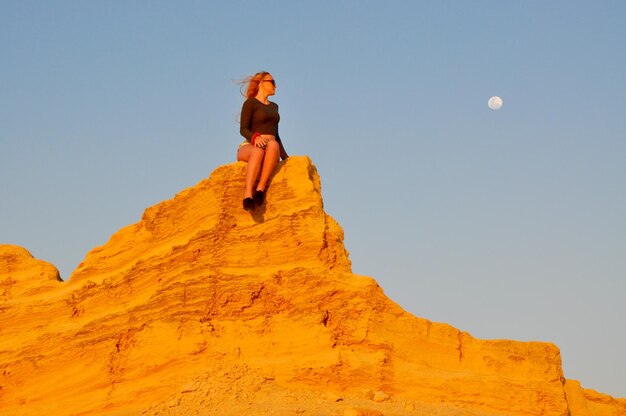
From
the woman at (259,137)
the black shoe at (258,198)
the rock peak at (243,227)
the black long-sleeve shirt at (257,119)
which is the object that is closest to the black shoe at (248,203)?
the woman at (259,137)

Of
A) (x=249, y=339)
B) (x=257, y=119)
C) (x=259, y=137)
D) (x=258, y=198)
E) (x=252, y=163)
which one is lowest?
(x=249, y=339)

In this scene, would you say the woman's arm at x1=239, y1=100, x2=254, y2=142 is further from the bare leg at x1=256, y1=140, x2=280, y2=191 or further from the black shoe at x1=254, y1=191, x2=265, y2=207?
the black shoe at x1=254, y1=191, x2=265, y2=207

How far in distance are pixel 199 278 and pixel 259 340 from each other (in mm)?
1237

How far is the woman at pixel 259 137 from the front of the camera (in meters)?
13.0

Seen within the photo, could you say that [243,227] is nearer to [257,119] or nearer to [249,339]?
[249,339]

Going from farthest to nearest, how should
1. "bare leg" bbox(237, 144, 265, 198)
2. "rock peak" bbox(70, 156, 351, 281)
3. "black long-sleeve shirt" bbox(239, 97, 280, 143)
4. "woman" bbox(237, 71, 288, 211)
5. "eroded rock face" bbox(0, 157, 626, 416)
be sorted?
"black long-sleeve shirt" bbox(239, 97, 280, 143) < "woman" bbox(237, 71, 288, 211) < "bare leg" bbox(237, 144, 265, 198) < "rock peak" bbox(70, 156, 351, 281) < "eroded rock face" bbox(0, 157, 626, 416)

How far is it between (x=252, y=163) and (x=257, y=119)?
982 millimetres

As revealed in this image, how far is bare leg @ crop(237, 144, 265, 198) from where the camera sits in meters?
12.9

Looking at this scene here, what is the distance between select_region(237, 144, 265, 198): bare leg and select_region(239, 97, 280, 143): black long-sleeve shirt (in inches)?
15.4

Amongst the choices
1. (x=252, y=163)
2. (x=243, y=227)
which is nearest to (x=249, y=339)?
(x=243, y=227)

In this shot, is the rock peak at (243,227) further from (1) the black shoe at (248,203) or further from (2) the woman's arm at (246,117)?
(2) the woman's arm at (246,117)

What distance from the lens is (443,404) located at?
1178 centimetres

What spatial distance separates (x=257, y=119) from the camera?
1366 cm

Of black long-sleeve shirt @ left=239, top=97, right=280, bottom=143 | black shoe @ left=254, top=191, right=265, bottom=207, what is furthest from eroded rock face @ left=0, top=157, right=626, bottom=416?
black long-sleeve shirt @ left=239, top=97, right=280, bottom=143
